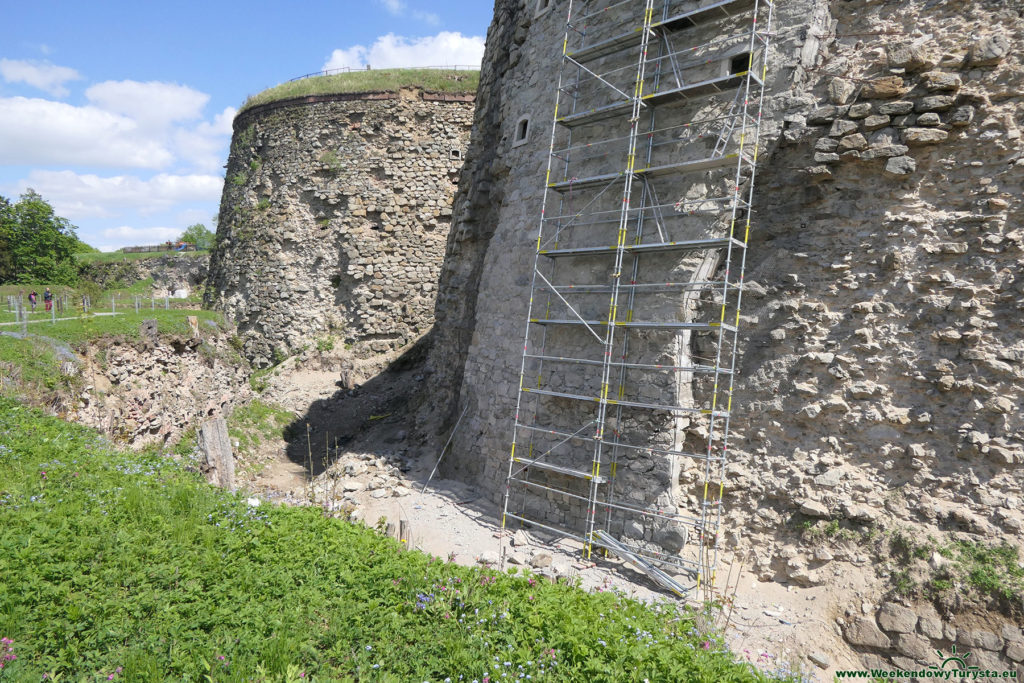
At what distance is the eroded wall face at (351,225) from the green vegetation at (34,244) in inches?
517

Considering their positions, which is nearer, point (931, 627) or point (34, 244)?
point (931, 627)

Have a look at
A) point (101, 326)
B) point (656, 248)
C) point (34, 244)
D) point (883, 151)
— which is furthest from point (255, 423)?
point (34, 244)

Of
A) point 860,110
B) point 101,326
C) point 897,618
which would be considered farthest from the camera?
point 101,326

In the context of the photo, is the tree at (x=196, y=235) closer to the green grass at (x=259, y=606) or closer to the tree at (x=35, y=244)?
the tree at (x=35, y=244)

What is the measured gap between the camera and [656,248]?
286 inches

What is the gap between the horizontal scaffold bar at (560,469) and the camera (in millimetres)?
7262

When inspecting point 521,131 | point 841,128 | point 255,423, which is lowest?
point 255,423

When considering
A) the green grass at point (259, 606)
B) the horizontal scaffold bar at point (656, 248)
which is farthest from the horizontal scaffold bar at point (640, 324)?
the green grass at point (259, 606)

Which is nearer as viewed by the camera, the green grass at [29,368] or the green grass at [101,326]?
the green grass at [29,368]

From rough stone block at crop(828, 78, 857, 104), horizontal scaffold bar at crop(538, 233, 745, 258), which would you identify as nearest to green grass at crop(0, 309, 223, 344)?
horizontal scaffold bar at crop(538, 233, 745, 258)

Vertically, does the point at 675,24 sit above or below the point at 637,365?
above

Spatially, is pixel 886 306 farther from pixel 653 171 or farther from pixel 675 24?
pixel 675 24

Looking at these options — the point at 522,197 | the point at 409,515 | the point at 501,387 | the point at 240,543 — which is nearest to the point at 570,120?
the point at 522,197

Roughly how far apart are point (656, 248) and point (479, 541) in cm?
432
